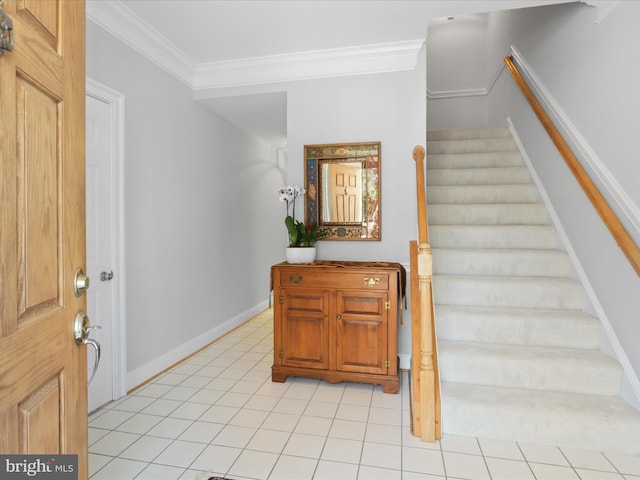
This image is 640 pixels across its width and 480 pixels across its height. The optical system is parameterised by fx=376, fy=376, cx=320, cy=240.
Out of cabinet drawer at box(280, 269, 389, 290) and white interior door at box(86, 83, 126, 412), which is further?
cabinet drawer at box(280, 269, 389, 290)

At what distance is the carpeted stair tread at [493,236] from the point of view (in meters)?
2.97

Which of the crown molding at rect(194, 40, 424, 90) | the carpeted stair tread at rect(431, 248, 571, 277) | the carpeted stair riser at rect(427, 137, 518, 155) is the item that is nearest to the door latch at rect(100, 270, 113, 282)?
the crown molding at rect(194, 40, 424, 90)

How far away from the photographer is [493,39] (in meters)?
4.80

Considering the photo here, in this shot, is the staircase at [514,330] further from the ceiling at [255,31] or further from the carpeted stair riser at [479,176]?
the ceiling at [255,31]

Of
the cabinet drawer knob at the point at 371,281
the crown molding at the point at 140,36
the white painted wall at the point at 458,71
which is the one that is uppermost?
the white painted wall at the point at 458,71

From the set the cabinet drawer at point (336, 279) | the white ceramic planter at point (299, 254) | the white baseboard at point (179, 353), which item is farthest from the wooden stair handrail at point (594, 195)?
the white baseboard at point (179, 353)

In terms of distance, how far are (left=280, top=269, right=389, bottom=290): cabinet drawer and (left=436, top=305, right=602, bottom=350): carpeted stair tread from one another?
1.47 ft

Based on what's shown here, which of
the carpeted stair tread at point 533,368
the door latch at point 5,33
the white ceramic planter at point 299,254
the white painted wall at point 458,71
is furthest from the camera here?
the white painted wall at point 458,71

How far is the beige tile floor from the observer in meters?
1.76

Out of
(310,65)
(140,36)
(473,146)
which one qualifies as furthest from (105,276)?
(473,146)

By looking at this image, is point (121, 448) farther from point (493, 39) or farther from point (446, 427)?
point (493, 39)

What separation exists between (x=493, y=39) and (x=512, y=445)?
4.77 metres

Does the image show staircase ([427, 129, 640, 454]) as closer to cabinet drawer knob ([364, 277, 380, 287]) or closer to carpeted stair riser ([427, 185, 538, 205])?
carpeted stair riser ([427, 185, 538, 205])

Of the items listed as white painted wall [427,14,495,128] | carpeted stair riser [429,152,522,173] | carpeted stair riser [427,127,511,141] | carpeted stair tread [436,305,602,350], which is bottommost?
carpeted stair tread [436,305,602,350]
